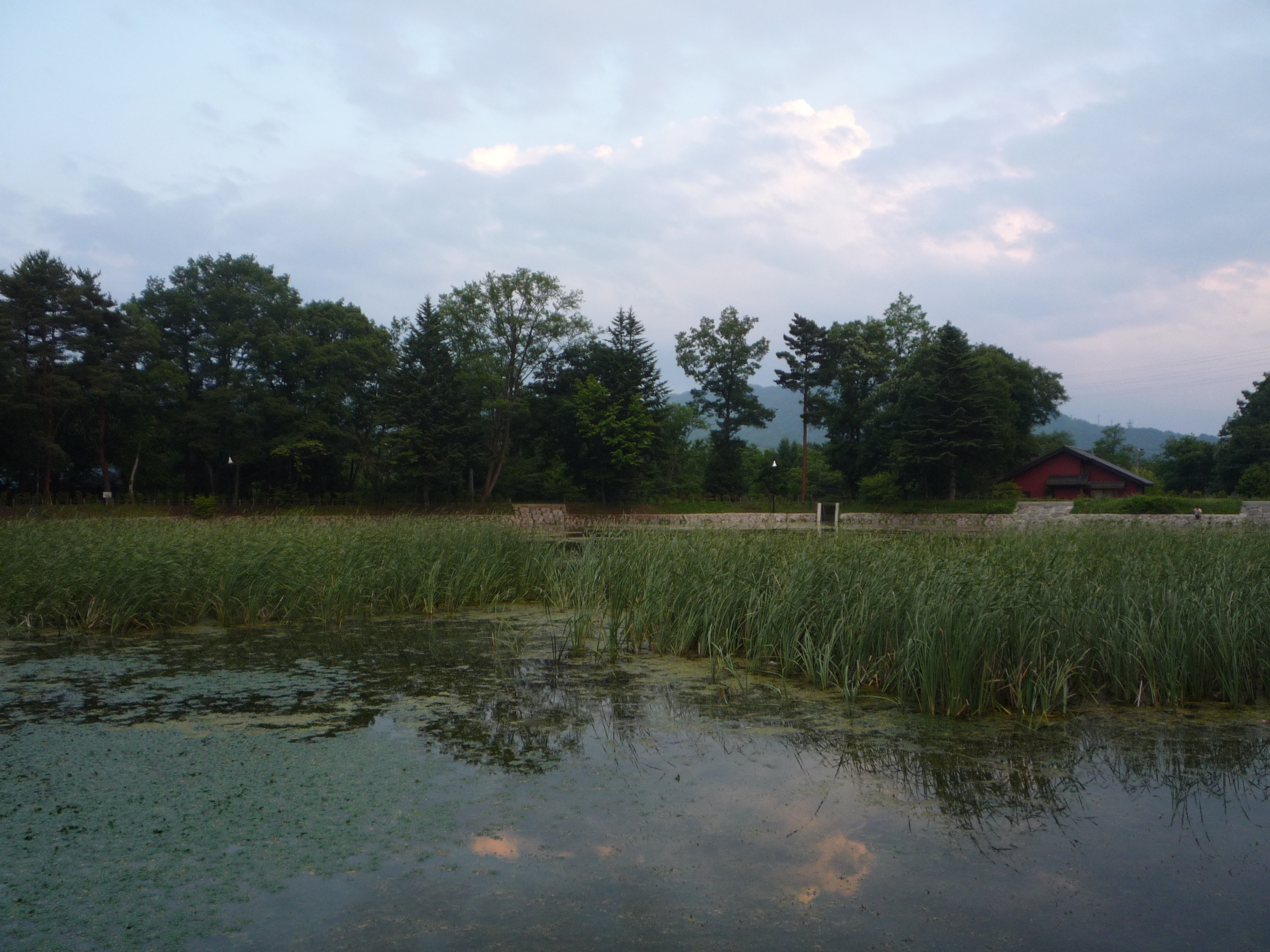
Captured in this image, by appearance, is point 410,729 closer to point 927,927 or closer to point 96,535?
point 927,927

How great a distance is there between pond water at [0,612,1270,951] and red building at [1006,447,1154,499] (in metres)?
36.2

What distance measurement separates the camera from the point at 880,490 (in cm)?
3700

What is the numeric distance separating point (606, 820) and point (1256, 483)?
3932 centimetres

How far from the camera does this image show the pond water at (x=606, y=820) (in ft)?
9.41

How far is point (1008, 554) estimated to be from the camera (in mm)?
8734

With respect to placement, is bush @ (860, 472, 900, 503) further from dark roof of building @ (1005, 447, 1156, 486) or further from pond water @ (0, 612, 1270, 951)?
pond water @ (0, 612, 1270, 951)

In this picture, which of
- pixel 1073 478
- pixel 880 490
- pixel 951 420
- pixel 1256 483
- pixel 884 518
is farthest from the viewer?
pixel 1073 478

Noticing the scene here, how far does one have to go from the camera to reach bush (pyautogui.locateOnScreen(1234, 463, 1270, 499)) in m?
32.9

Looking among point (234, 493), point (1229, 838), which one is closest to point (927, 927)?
point (1229, 838)

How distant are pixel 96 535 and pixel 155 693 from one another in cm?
624

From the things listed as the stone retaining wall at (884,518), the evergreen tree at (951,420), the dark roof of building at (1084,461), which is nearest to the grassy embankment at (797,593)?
the stone retaining wall at (884,518)

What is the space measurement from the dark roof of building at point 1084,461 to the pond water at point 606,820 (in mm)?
37899

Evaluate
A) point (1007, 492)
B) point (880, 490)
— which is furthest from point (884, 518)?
point (1007, 492)

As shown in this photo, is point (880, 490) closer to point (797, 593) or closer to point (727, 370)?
point (727, 370)
